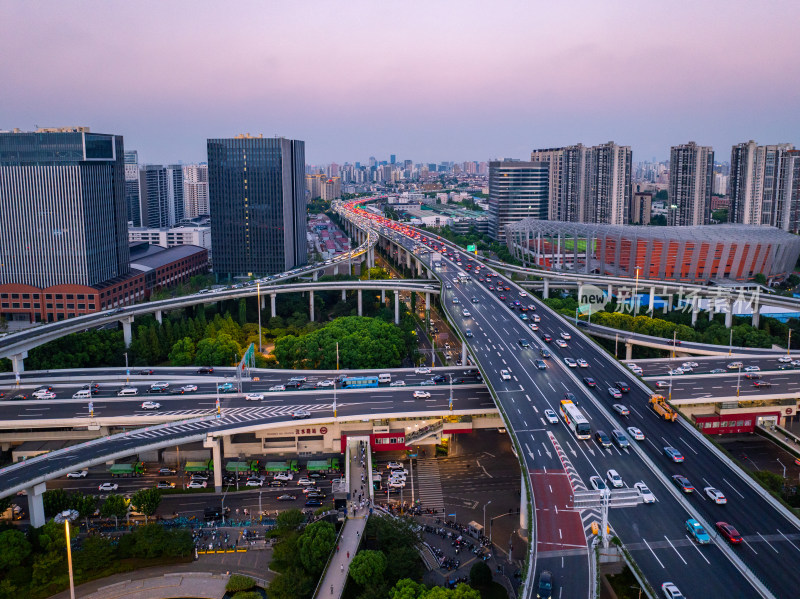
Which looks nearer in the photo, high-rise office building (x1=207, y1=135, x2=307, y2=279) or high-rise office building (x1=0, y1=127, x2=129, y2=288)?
high-rise office building (x1=0, y1=127, x2=129, y2=288)

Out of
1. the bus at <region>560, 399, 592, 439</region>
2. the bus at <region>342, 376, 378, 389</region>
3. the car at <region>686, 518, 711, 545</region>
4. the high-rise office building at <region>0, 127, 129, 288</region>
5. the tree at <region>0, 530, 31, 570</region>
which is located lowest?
the tree at <region>0, 530, 31, 570</region>

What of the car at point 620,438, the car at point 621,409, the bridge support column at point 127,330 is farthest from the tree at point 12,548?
the bridge support column at point 127,330

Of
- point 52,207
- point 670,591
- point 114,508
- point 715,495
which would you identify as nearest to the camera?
point 670,591

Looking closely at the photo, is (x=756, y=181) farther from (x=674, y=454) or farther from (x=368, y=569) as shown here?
(x=368, y=569)

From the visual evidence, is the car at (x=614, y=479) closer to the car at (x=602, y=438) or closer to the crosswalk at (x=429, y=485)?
the car at (x=602, y=438)

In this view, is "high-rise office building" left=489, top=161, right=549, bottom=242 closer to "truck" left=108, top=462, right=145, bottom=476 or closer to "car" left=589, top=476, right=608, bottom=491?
"truck" left=108, top=462, right=145, bottom=476

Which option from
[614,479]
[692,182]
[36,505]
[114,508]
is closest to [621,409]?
[614,479]

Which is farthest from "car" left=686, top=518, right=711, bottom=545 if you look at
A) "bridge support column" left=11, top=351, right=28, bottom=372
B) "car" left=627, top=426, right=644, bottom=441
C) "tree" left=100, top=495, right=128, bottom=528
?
"bridge support column" left=11, top=351, right=28, bottom=372
